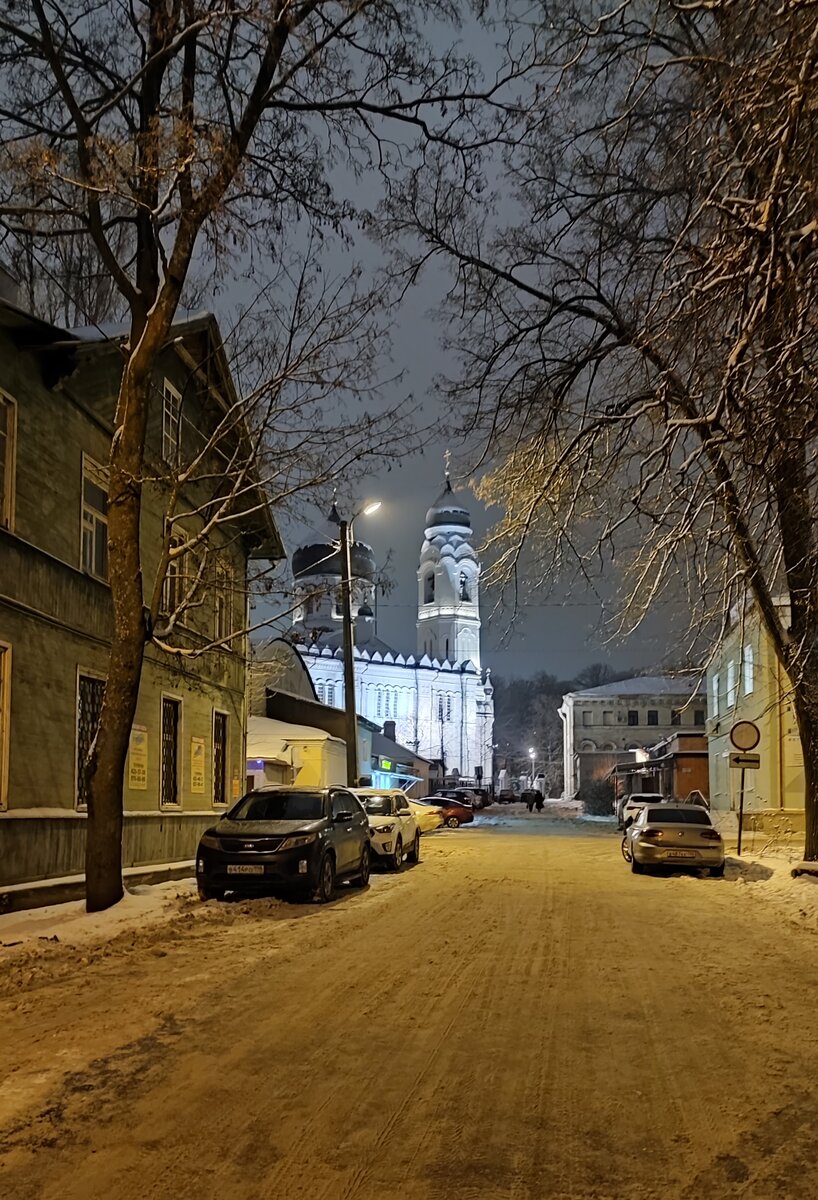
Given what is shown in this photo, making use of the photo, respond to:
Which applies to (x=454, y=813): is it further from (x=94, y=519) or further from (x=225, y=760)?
(x=94, y=519)

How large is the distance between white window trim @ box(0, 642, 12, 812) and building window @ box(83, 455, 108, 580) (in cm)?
337

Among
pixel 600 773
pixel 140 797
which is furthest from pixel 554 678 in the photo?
pixel 140 797

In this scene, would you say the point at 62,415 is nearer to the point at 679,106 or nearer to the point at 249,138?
the point at 249,138

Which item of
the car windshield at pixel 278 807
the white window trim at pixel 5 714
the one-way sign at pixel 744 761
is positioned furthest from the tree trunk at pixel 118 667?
the one-way sign at pixel 744 761

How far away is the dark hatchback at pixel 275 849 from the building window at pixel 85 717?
7.19 ft

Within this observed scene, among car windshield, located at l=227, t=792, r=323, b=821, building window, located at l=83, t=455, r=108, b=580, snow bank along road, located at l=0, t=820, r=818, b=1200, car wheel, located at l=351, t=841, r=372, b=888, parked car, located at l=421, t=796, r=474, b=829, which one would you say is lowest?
parked car, located at l=421, t=796, r=474, b=829

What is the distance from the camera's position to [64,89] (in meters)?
12.8

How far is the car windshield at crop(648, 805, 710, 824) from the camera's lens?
2089 cm

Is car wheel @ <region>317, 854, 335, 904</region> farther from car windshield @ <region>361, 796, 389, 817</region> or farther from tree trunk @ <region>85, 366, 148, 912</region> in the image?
car windshield @ <region>361, 796, 389, 817</region>

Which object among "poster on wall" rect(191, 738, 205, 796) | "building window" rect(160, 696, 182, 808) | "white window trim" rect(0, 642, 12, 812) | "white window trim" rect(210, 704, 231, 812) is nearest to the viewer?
"white window trim" rect(0, 642, 12, 812)

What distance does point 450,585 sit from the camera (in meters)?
124

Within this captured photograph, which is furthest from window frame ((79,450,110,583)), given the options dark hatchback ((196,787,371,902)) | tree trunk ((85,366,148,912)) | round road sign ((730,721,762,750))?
round road sign ((730,721,762,750))

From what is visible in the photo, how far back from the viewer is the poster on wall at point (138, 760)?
18250 mm

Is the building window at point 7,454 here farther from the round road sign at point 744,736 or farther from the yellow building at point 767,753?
the yellow building at point 767,753
